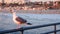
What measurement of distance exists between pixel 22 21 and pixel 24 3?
230 feet

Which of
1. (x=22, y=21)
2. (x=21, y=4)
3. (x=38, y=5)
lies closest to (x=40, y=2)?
(x=38, y=5)

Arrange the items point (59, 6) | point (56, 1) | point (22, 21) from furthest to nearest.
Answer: point (56, 1) → point (59, 6) → point (22, 21)

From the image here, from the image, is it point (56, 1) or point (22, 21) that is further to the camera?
point (56, 1)

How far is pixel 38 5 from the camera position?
74.2 meters

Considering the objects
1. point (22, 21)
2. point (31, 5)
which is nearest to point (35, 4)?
point (31, 5)

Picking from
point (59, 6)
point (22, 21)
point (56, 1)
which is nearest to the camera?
point (22, 21)

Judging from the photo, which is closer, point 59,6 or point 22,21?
point 22,21

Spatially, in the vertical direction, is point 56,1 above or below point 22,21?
above

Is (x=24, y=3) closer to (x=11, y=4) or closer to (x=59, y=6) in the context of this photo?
(x=11, y=4)

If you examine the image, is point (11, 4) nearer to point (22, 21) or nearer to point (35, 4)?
point (35, 4)

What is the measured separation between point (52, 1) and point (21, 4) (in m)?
11.0

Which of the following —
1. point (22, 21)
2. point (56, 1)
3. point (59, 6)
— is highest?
point (56, 1)

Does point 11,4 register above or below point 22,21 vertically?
above

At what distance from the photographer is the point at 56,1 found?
72.4 meters
